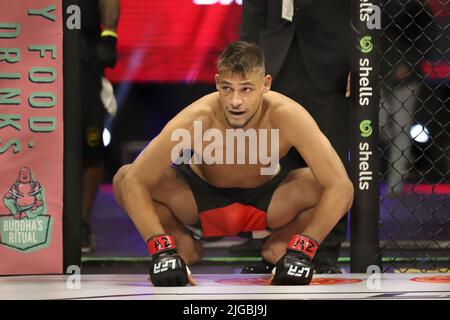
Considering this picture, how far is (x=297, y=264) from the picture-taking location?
258 centimetres

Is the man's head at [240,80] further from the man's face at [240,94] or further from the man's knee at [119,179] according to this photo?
the man's knee at [119,179]

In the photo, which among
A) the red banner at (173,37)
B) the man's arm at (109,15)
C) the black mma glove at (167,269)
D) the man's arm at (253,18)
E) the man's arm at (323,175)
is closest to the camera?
the black mma glove at (167,269)

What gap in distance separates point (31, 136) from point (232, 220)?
76cm

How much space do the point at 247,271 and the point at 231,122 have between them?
2.11 ft

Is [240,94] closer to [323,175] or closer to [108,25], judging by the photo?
[323,175]

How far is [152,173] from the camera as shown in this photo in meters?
2.75

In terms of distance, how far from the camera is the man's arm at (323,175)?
2688mm

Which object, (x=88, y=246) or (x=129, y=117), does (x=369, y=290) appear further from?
(x=129, y=117)

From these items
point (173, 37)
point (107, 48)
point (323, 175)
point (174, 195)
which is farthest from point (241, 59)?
point (173, 37)

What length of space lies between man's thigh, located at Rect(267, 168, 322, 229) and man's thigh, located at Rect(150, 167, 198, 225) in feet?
0.91

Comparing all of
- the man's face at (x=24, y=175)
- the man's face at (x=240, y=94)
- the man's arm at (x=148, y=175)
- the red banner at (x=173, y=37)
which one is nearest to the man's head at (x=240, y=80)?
the man's face at (x=240, y=94)

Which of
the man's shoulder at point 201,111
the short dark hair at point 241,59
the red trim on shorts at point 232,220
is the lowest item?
the red trim on shorts at point 232,220

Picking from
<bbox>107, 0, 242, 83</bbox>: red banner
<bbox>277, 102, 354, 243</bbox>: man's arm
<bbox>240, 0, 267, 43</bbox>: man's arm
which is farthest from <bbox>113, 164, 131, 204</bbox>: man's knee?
<bbox>107, 0, 242, 83</bbox>: red banner

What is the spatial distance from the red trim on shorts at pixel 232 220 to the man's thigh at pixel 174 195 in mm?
55
